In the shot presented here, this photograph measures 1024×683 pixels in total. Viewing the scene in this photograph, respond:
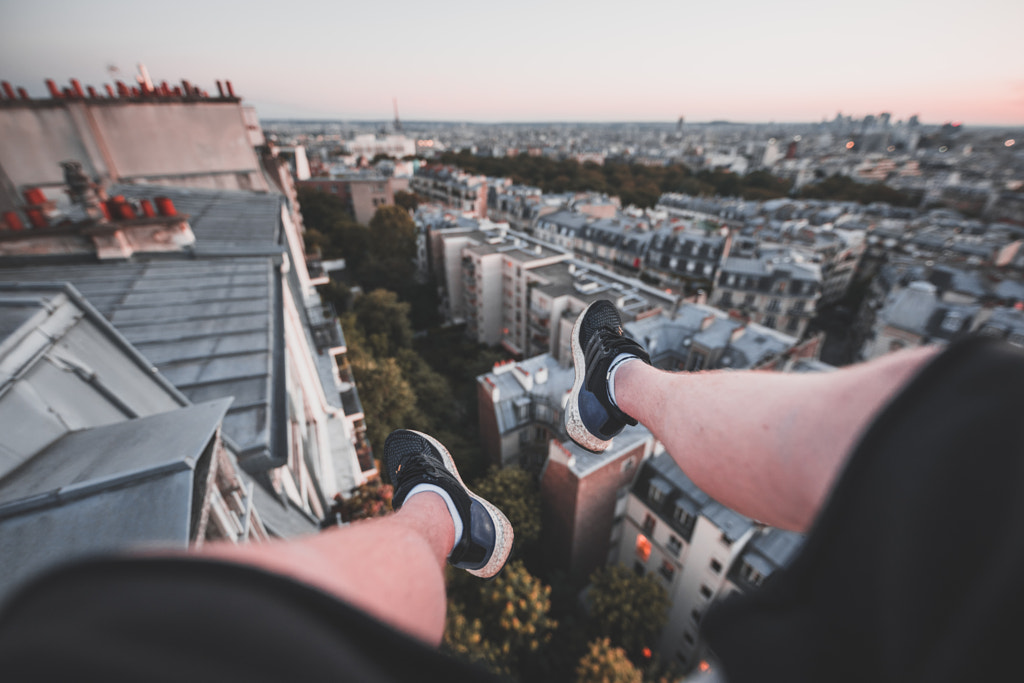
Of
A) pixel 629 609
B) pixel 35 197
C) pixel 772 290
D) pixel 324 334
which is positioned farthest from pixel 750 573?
pixel 772 290

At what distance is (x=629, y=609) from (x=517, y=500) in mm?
4624

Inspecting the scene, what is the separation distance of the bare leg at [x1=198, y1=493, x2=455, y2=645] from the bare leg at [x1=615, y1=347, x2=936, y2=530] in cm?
142

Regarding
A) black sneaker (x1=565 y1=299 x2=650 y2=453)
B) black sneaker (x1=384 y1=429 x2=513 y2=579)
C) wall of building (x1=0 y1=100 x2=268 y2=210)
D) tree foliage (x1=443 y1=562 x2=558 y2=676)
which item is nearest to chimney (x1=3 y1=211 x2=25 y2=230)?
wall of building (x1=0 y1=100 x2=268 y2=210)

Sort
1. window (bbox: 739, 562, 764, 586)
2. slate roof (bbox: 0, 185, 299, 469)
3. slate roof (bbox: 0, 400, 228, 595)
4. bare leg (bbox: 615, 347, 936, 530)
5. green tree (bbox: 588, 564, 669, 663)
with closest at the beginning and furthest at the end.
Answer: bare leg (bbox: 615, 347, 936, 530)
slate roof (bbox: 0, 400, 228, 595)
slate roof (bbox: 0, 185, 299, 469)
window (bbox: 739, 562, 764, 586)
green tree (bbox: 588, 564, 669, 663)

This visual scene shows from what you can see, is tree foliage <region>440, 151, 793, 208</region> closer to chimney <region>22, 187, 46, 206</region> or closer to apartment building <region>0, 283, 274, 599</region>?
chimney <region>22, 187, 46, 206</region>

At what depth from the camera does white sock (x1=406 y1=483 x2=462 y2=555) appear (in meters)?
3.01

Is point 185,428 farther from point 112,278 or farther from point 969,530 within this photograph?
point 112,278

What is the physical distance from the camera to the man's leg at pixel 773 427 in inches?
59.2

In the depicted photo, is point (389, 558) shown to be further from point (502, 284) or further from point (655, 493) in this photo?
point (502, 284)

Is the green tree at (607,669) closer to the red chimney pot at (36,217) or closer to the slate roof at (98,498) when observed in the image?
the slate roof at (98,498)

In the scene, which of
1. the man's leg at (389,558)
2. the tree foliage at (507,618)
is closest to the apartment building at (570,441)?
the tree foliage at (507,618)

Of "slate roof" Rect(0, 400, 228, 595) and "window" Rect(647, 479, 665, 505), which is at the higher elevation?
"slate roof" Rect(0, 400, 228, 595)

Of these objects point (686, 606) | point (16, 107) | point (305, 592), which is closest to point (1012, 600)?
point (305, 592)

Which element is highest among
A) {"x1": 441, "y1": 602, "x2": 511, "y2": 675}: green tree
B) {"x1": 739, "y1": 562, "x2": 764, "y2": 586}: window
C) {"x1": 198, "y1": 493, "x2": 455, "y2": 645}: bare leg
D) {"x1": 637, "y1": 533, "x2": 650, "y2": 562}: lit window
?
{"x1": 198, "y1": 493, "x2": 455, "y2": 645}: bare leg
